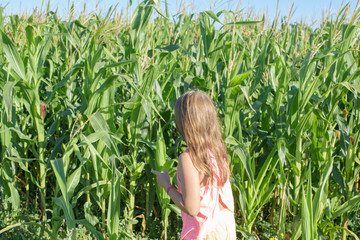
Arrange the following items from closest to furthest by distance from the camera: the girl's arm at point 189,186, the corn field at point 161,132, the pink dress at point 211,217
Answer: the girl's arm at point 189,186
the pink dress at point 211,217
the corn field at point 161,132

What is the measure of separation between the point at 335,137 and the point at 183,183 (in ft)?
6.34

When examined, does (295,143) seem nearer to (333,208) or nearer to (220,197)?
(333,208)

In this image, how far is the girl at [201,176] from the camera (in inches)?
79.2

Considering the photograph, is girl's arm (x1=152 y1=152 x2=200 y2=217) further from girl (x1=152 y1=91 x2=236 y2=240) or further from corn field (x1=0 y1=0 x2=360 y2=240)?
corn field (x1=0 y1=0 x2=360 y2=240)

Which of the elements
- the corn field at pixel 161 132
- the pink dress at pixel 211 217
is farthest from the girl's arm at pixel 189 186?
the corn field at pixel 161 132

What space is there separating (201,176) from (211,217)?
24cm

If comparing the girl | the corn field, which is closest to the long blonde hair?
the girl

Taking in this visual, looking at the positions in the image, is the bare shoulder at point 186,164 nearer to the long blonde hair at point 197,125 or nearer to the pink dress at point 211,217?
the long blonde hair at point 197,125

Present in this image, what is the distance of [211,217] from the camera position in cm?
219

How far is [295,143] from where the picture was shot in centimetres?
335

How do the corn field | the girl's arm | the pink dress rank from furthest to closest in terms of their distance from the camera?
1. the corn field
2. the pink dress
3. the girl's arm

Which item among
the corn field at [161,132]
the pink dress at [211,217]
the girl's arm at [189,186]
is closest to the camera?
the girl's arm at [189,186]

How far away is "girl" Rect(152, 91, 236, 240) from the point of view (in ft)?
6.60

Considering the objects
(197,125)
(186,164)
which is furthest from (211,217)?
(197,125)
